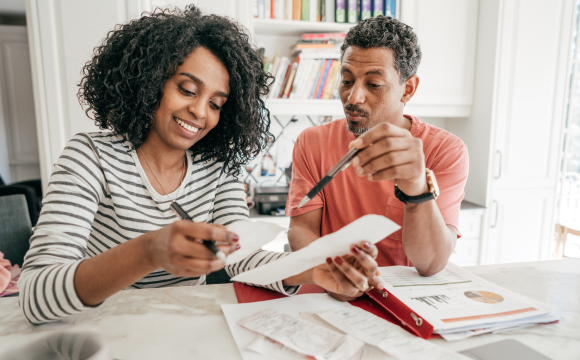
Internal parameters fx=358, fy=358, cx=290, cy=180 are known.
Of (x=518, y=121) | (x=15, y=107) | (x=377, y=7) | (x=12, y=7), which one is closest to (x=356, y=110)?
(x=377, y=7)

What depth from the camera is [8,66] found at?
4.16 meters

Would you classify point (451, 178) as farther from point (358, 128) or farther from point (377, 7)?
point (377, 7)

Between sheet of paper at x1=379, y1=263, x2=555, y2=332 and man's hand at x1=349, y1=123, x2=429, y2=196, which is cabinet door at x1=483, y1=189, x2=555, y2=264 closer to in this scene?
sheet of paper at x1=379, y1=263, x2=555, y2=332

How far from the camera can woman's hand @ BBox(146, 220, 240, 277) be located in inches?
20.9

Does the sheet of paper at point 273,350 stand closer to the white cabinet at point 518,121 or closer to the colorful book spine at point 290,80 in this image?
the colorful book spine at point 290,80

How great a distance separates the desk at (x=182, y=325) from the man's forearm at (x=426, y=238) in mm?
180

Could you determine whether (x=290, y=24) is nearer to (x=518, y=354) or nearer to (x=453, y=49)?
(x=453, y=49)

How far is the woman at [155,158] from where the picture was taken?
687 millimetres

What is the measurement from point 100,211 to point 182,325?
450 millimetres

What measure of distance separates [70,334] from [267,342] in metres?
0.32

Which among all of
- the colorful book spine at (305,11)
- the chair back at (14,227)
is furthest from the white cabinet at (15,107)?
the colorful book spine at (305,11)

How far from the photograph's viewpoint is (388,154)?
2.24 feet

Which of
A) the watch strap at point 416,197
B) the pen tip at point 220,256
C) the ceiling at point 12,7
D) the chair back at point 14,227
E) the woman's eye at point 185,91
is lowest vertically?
the chair back at point 14,227

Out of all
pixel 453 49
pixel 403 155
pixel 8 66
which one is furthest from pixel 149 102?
pixel 8 66
